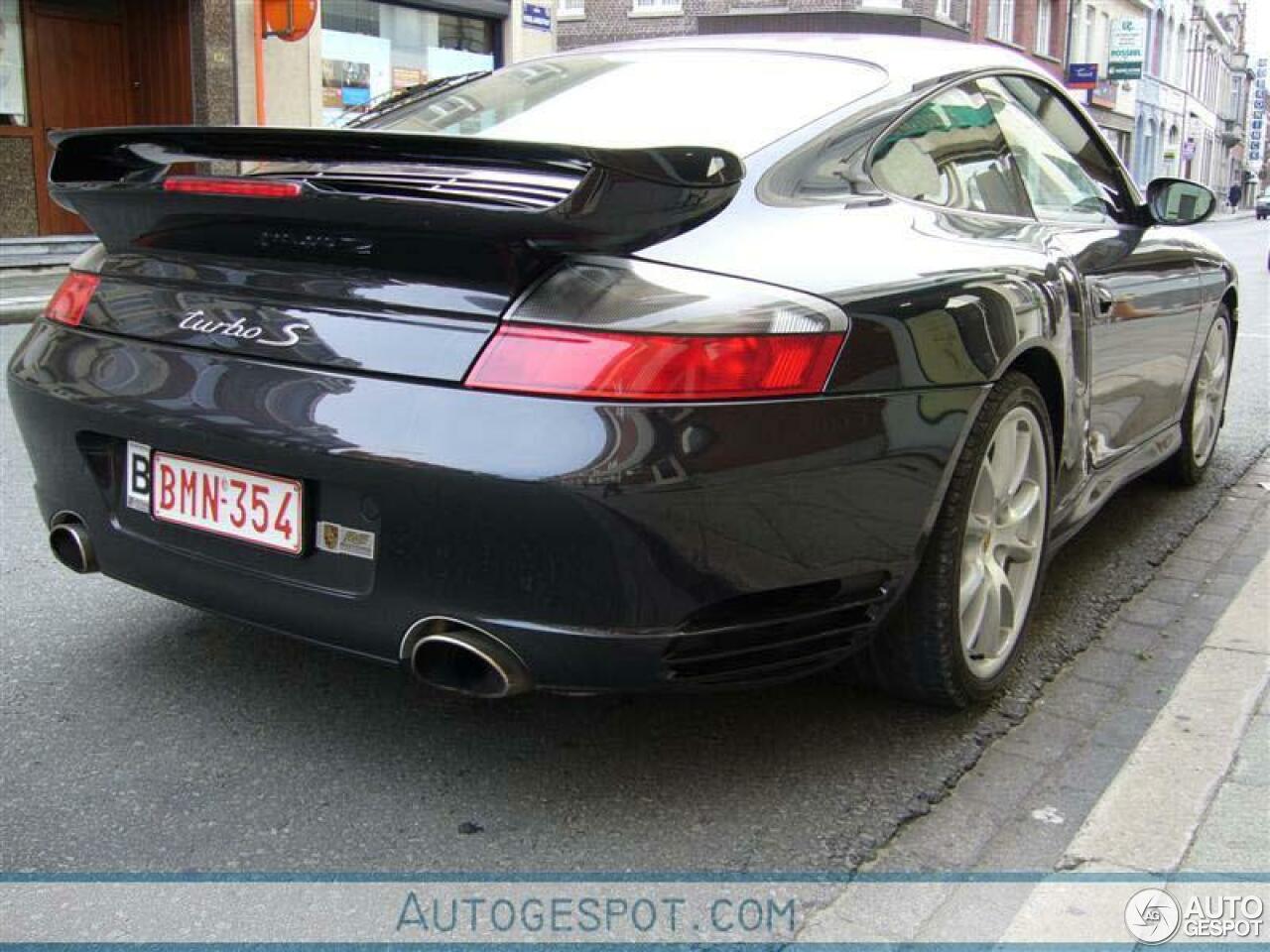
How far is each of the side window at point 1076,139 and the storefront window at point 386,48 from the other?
13.2 metres

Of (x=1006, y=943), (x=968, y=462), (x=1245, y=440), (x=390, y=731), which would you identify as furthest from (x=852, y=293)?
(x=1245, y=440)

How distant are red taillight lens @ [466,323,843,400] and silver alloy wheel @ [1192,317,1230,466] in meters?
2.97

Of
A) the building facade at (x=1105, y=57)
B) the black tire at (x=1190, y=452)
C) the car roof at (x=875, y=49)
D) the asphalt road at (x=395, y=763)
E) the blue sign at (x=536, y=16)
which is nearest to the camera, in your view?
A: the asphalt road at (x=395, y=763)

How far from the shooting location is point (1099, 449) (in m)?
3.56

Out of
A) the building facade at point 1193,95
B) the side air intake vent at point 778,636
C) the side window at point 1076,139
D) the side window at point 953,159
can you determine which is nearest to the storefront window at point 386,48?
the side window at point 1076,139

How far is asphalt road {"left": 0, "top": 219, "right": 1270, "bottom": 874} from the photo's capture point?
2.33 meters

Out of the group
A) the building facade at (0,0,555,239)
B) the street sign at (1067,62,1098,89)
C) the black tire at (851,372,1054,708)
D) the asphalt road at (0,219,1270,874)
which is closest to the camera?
the asphalt road at (0,219,1270,874)

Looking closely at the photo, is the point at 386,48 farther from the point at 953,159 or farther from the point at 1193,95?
the point at 1193,95

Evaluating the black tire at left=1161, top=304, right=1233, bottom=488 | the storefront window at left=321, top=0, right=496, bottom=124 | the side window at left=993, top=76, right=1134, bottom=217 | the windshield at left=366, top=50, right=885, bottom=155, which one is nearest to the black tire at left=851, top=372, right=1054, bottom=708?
the windshield at left=366, top=50, right=885, bottom=155

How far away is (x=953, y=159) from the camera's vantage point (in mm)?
3096

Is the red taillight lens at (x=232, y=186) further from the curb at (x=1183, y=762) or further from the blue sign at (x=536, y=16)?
the blue sign at (x=536, y=16)

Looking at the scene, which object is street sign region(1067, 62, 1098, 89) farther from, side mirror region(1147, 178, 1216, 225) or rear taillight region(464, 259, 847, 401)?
rear taillight region(464, 259, 847, 401)

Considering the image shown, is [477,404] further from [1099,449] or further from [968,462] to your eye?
[1099,449]

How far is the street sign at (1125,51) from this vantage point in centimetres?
4419
